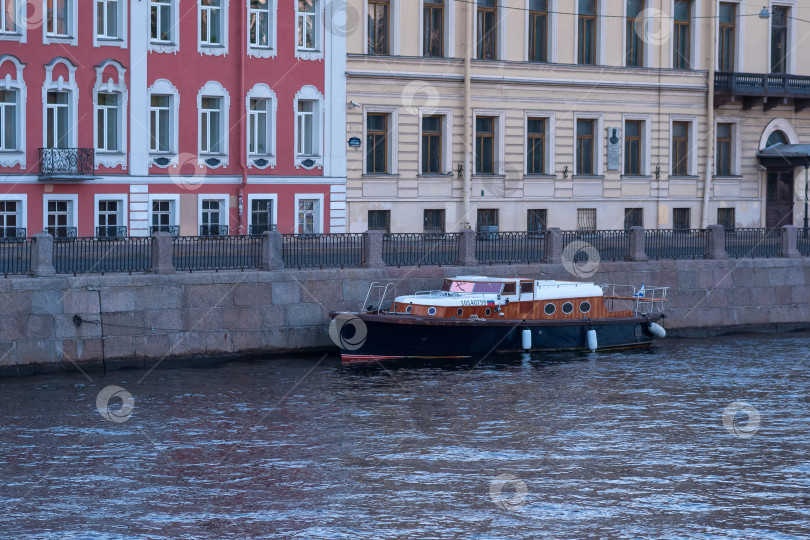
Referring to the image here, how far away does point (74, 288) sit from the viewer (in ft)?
76.5

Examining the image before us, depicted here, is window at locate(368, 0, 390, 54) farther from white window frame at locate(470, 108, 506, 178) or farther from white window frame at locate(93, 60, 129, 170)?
white window frame at locate(93, 60, 129, 170)

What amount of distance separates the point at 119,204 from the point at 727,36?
18136mm

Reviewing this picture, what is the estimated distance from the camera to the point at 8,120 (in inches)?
1179

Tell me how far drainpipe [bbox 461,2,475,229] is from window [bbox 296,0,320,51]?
3.82m

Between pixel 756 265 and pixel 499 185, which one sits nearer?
pixel 756 265

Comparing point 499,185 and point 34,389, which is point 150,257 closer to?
point 34,389

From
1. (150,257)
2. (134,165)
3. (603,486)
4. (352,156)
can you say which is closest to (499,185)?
(352,156)

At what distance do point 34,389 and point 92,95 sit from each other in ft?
35.7

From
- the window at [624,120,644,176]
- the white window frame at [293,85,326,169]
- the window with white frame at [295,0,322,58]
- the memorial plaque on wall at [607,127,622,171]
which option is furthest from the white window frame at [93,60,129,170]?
the window at [624,120,644,176]

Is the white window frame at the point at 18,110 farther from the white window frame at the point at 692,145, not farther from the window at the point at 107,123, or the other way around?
the white window frame at the point at 692,145

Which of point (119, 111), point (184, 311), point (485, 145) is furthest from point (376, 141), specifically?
point (184, 311)

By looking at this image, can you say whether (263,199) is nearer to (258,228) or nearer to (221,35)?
(258,228)

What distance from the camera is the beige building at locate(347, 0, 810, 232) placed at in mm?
34438

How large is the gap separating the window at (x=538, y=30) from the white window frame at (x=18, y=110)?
43.4 ft
